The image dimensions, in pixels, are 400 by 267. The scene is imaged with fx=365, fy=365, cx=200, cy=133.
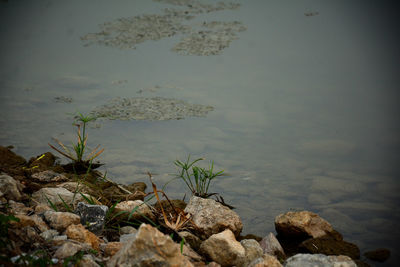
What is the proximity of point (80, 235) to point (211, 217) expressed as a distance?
0.88 m

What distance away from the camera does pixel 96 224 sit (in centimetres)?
200

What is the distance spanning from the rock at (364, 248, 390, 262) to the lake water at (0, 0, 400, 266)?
4 cm

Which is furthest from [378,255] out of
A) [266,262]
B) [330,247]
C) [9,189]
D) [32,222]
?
[9,189]

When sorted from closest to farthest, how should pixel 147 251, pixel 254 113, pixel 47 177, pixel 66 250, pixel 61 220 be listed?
pixel 147 251
pixel 66 250
pixel 61 220
pixel 47 177
pixel 254 113

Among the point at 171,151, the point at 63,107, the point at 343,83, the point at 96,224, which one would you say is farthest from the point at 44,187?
the point at 343,83

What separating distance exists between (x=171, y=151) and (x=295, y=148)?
1181 millimetres

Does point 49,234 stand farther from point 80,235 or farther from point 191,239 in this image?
point 191,239

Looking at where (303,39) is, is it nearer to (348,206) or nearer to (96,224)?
(348,206)

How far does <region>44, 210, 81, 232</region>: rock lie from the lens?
1.87m

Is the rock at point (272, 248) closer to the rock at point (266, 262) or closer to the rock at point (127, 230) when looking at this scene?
the rock at point (266, 262)

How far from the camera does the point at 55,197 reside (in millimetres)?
2311

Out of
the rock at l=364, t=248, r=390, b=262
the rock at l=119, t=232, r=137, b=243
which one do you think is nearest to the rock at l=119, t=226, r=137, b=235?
the rock at l=119, t=232, r=137, b=243

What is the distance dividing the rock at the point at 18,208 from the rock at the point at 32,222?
0.17m

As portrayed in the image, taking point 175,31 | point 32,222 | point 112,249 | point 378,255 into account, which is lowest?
point 378,255
